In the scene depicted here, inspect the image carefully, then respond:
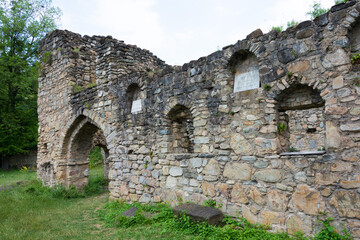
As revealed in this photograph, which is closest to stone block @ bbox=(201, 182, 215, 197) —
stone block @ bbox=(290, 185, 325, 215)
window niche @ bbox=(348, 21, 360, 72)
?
stone block @ bbox=(290, 185, 325, 215)

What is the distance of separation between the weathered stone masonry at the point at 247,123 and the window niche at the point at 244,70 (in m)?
0.02

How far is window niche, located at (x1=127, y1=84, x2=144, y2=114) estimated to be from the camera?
255 inches

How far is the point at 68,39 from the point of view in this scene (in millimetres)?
9242

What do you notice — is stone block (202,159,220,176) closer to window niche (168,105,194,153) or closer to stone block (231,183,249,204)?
stone block (231,183,249,204)

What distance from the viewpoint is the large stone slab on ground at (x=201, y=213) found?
4191 mm

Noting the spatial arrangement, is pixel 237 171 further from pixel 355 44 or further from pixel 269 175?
pixel 355 44

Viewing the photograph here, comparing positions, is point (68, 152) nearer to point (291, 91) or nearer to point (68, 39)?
point (68, 39)

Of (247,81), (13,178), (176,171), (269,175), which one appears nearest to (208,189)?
(176,171)

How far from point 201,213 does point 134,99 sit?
3.77m

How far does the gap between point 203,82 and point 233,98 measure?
32.1 inches

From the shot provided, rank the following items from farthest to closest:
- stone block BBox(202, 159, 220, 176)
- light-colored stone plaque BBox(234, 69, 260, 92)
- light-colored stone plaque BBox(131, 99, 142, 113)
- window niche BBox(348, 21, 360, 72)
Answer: light-colored stone plaque BBox(131, 99, 142, 113) < stone block BBox(202, 159, 220, 176) < light-colored stone plaque BBox(234, 69, 260, 92) < window niche BBox(348, 21, 360, 72)

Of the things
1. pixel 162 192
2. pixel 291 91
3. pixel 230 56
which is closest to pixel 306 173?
pixel 291 91

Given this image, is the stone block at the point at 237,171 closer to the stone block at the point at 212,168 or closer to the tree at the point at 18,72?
the stone block at the point at 212,168

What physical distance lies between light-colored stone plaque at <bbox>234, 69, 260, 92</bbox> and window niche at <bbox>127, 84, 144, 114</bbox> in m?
2.78
